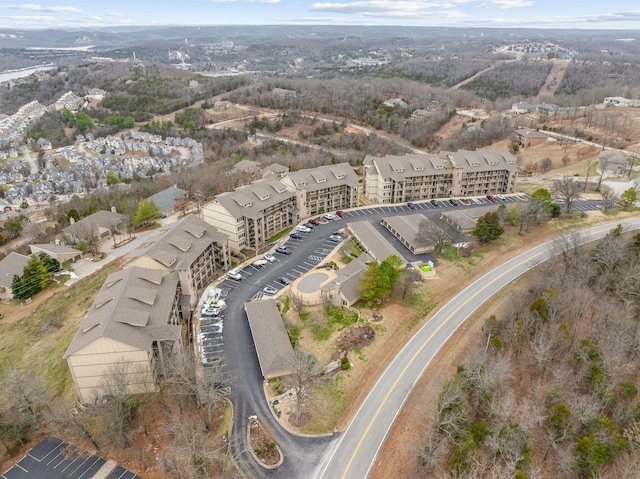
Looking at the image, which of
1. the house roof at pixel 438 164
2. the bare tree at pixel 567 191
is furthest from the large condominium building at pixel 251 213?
the bare tree at pixel 567 191

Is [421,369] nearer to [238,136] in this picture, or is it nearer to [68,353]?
[68,353]

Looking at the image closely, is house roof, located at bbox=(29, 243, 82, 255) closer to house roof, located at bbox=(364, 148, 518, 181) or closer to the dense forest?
house roof, located at bbox=(364, 148, 518, 181)

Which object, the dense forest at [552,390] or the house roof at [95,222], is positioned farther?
the house roof at [95,222]

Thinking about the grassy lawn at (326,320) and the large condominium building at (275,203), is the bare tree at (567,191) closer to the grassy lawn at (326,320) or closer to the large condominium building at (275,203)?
the large condominium building at (275,203)

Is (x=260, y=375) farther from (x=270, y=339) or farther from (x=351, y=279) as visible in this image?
(x=351, y=279)

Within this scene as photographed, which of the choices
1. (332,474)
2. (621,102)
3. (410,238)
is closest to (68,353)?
(332,474)

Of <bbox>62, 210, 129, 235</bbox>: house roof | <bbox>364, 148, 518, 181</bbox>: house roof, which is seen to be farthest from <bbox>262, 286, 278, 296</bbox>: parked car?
<bbox>62, 210, 129, 235</bbox>: house roof
